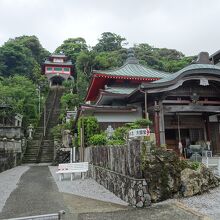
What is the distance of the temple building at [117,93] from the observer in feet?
46.0

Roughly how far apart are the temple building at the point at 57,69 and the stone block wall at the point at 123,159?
48.4 metres

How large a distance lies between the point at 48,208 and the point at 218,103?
1132cm

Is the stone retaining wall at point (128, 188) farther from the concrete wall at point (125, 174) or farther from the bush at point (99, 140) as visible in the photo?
the bush at point (99, 140)

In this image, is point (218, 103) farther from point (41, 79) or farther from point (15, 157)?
point (41, 79)

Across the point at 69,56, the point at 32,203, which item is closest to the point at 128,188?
the point at 32,203

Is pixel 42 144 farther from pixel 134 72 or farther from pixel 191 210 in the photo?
pixel 191 210

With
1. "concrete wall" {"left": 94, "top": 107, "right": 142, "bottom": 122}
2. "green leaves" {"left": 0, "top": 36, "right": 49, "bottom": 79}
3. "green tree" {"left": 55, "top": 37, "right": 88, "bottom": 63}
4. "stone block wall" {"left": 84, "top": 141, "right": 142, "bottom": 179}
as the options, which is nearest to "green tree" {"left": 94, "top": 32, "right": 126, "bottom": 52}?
"green tree" {"left": 55, "top": 37, "right": 88, "bottom": 63}

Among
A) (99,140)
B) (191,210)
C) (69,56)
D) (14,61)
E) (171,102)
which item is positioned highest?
(69,56)

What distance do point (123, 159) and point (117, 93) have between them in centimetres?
775

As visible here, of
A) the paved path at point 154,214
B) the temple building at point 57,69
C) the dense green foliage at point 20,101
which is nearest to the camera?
the paved path at point 154,214

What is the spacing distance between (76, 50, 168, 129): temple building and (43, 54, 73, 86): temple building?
37.5 meters

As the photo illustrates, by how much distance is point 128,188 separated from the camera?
659 centimetres

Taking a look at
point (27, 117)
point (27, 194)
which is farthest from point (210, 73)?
point (27, 117)

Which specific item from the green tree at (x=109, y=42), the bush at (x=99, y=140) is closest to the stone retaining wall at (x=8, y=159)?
the bush at (x=99, y=140)
